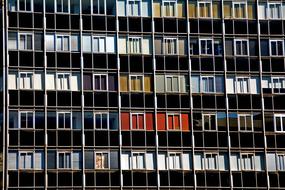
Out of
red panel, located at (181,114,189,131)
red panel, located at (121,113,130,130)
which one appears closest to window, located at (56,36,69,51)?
red panel, located at (121,113,130,130)

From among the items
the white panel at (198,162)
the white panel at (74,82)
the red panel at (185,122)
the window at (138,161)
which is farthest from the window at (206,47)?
the white panel at (74,82)

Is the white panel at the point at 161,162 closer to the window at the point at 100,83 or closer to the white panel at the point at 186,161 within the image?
the white panel at the point at 186,161

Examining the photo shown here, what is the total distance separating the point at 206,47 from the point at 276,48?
5097 mm

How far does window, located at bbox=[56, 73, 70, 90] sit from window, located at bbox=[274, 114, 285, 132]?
14.7m

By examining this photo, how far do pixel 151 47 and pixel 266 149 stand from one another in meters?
10.6

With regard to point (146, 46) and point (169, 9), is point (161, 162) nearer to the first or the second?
point (146, 46)

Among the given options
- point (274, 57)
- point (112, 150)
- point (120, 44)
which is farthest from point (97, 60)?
point (274, 57)

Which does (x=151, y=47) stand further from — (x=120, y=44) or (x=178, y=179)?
(x=178, y=179)

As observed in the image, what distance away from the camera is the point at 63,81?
68.0 metres

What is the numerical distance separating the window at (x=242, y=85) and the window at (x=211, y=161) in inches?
199

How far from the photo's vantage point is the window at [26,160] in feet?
217

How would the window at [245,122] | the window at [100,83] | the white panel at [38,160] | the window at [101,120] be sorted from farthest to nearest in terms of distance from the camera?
the window at [245,122] < the window at [100,83] < the window at [101,120] < the white panel at [38,160]

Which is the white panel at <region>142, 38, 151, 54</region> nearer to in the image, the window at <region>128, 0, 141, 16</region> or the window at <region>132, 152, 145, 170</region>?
the window at <region>128, 0, 141, 16</region>

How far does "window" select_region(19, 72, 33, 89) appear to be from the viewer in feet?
221
